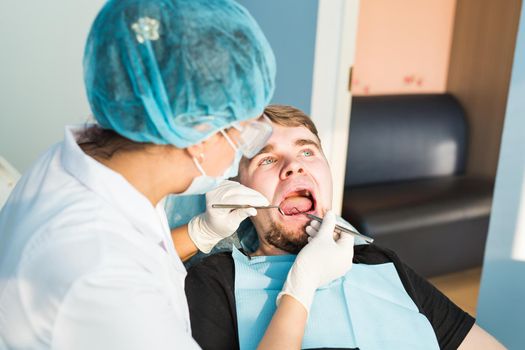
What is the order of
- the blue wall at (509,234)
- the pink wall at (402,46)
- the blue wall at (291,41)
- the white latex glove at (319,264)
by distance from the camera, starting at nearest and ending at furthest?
the white latex glove at (319,264)
the blue wall at (509,234)
the blue wall at (291,41)
the pink wall at (402,46)

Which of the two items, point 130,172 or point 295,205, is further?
point 295,205

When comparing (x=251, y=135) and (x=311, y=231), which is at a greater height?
(x=251, y=135)

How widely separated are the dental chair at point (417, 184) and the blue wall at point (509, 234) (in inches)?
35.7

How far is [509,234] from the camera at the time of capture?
1.90m

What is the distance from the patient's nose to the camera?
166 centimetres

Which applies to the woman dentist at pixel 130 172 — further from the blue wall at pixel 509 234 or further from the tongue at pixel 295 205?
the blue wall at pixel 509 234

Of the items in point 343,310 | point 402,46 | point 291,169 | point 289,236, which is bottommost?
point 343,310

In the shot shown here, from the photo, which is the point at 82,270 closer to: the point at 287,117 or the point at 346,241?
the point at 346,241

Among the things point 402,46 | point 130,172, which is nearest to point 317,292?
point 130,172

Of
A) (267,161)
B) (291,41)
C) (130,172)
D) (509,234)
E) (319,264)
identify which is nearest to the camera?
(130,172)

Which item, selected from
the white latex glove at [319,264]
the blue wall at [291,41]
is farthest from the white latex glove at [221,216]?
the blue wall at [291,41]

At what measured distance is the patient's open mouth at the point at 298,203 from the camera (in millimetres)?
1664

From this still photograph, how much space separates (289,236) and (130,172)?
671 mm

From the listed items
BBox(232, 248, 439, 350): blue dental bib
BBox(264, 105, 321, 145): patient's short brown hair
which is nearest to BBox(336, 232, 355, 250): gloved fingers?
BBox(232, 248, 439, 350): blue dental bib
